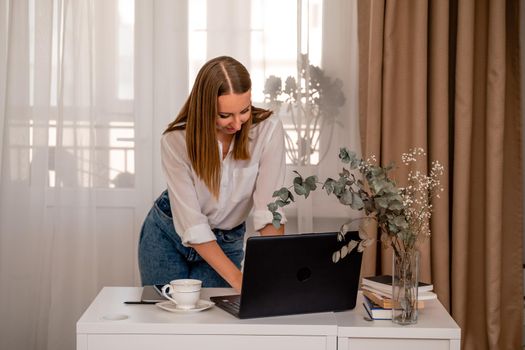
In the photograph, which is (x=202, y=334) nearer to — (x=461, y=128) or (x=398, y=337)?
(x=398, y=337)

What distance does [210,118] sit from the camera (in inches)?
88.7

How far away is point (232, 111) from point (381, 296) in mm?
687

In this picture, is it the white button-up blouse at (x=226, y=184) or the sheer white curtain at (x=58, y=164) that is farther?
the sheer white curtain at (x=58, y=164)

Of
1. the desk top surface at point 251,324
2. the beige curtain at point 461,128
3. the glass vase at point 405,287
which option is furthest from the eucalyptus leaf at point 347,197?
the beige curtain at point 461,128

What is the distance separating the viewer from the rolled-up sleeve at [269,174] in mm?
2301

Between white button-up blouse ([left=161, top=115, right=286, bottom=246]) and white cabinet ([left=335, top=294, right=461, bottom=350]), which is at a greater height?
white button-up blouse ([left=161, top=115, right=286, bottom=246])

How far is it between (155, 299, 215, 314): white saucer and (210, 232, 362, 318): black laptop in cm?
4

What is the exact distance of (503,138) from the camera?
10.8 feet

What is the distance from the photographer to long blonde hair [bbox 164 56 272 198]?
2230mm

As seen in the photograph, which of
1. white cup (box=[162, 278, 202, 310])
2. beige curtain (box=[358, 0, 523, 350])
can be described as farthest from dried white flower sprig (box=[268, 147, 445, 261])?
beige curtain (box=[358, 0, 523, 350])

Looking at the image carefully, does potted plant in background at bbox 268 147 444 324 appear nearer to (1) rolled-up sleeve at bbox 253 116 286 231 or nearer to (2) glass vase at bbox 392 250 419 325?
(2) glass vase at bbox 392 250 419 325

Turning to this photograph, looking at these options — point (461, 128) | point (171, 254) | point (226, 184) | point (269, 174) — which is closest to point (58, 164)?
point (171, 254)

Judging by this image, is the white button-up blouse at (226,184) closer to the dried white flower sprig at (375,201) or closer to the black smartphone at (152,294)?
the black smartphone at (152,294)

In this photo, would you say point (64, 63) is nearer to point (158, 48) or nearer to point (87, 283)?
point (158, 48)
